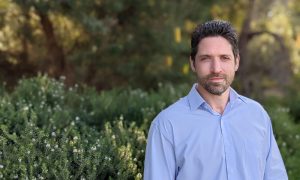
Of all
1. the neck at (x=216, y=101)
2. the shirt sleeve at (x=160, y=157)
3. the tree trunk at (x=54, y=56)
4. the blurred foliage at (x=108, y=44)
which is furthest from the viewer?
the tree trunk at (x=54, y=56)

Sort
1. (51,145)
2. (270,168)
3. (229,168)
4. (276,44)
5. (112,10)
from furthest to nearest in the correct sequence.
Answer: (276,44) → (112,10) → (51,145) → (270,168) → (229,168)

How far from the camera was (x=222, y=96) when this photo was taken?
2.75 metres

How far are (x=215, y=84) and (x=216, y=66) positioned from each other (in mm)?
99

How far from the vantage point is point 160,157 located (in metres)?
2.57

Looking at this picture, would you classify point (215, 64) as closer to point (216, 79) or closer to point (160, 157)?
point (216, 79)

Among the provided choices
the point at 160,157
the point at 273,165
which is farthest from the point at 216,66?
the point at 273,165

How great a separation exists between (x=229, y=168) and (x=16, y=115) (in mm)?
2572

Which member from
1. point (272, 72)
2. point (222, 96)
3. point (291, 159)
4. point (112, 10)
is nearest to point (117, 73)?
point (112, 10)

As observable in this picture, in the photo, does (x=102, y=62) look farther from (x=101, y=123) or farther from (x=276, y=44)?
(x=276, y=44)

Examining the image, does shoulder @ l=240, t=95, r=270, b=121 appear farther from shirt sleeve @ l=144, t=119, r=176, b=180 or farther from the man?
shirt sleeve @ l=144, t=119, r=176, b=180

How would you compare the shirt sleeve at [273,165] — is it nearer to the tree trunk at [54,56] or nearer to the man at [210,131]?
the man at [210,131]

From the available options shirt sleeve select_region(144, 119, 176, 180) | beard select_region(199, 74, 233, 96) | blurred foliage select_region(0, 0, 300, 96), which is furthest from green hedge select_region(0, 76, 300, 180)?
blurred foliage select_region(0, 0, 300, 96)

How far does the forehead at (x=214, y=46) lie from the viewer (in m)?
2.62

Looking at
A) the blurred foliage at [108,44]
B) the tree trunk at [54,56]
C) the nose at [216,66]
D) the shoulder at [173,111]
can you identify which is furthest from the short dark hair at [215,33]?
the tree trunk at [54,56]
